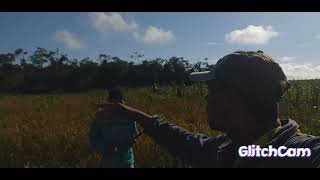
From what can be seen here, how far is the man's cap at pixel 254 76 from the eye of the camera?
5.80 feet

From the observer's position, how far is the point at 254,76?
1787 mm

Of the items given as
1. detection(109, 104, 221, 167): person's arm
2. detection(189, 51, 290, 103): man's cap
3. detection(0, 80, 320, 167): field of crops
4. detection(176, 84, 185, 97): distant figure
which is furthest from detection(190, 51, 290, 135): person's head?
detection(176, 84, 185, 97): distant figure

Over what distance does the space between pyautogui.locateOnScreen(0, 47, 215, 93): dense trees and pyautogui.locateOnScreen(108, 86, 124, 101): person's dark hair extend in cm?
7

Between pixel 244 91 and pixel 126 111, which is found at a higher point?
pixel 244 91

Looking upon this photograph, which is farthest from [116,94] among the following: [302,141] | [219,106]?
[302,141]

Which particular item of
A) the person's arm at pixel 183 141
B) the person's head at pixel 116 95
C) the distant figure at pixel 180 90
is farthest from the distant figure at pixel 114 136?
the distant figure at pixel 180 90

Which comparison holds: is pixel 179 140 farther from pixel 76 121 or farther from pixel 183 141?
pixel 76 121

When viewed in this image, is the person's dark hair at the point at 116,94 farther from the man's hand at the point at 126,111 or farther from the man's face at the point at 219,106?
the man's face at the point at 219,106
